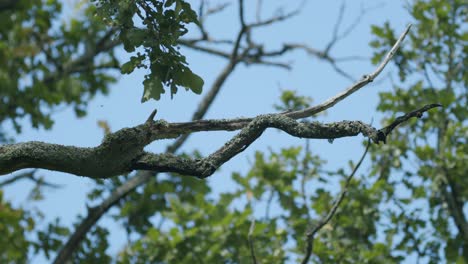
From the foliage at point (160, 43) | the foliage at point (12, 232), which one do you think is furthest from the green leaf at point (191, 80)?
the foliage at point (12, 232)

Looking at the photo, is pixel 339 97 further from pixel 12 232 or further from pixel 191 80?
pixel 12 232

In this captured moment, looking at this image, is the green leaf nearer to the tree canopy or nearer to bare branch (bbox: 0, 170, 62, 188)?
the tree canopy

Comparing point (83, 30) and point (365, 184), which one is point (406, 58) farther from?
point (83, 30)

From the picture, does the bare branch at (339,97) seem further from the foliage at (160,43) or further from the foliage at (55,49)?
the foliage at (55,49)

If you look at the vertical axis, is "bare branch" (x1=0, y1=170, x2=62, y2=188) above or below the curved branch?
above

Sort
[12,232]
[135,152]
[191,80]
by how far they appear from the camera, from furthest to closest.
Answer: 1. [12,232]
2. [191,80]
3. [135,152]

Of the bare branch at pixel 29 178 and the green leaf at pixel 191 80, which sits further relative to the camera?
the bare branch at pixel 29 178

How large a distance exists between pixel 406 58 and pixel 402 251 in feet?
9.64

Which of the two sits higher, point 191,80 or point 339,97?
point 191,80

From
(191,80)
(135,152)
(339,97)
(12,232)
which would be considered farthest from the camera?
(12,232)

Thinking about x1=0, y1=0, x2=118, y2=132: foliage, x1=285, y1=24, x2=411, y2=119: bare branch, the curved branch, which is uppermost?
x1=0, y1=0, x2=118, y2=132: foliage

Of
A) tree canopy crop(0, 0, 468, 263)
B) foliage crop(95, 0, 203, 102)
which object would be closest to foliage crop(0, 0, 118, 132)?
tree canopy crop(0, 0, 468, 263)

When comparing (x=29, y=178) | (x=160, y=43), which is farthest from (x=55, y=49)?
(x=160, y=43)

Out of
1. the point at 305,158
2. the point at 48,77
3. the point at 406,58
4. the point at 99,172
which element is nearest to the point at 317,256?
the point at 305,158
